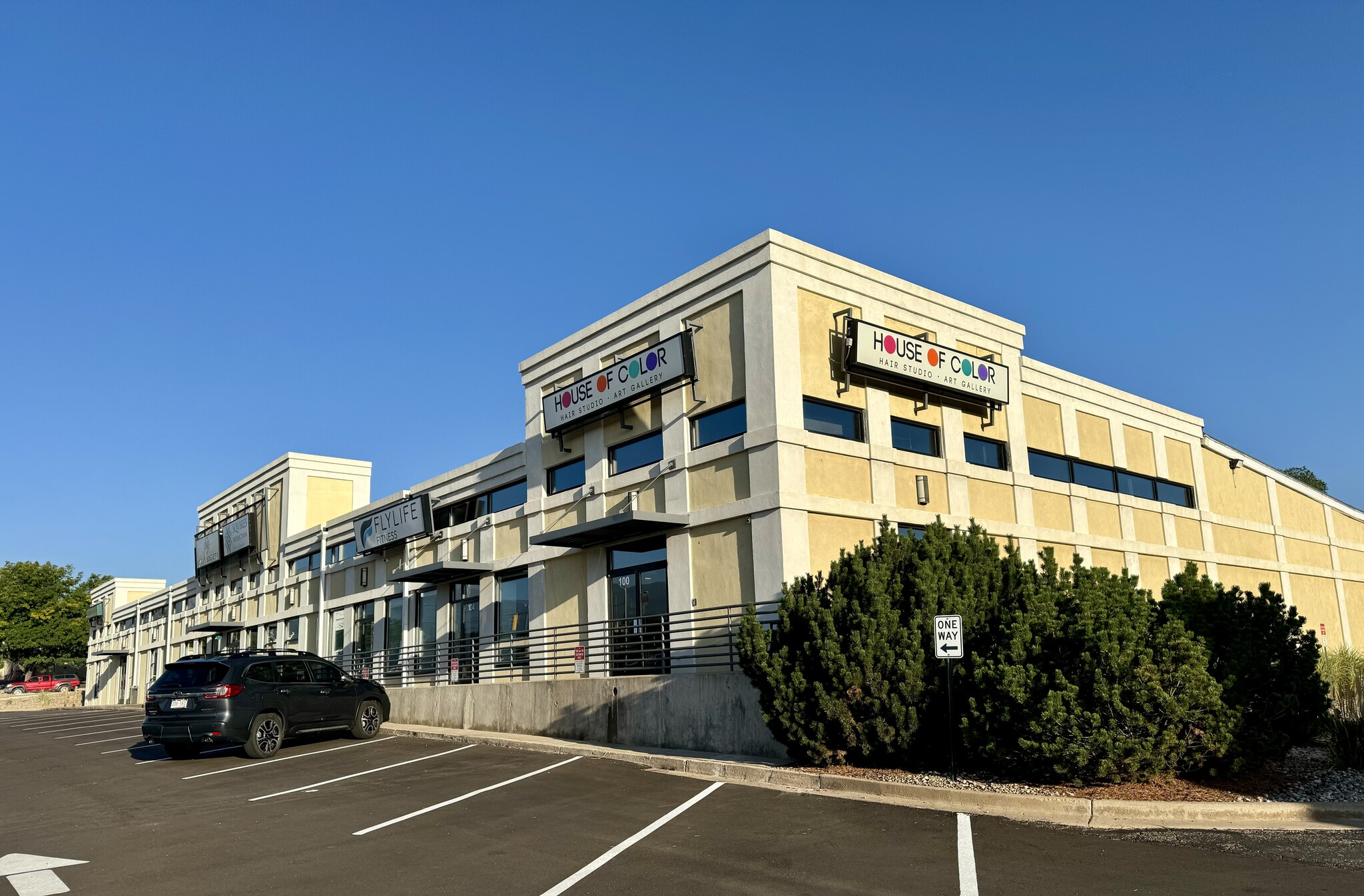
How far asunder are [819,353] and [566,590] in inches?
324

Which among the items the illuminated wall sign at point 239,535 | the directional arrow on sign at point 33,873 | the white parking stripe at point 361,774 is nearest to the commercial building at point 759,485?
the white parking stripe at point 361,774

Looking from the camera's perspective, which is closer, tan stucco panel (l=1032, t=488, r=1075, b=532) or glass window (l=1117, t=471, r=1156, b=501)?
tan stucco panel (l=1032, t=488, r=1075, b=532)

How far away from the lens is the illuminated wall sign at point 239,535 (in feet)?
139

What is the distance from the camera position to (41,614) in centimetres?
7700

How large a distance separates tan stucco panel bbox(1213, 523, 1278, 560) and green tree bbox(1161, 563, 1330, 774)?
1770cm

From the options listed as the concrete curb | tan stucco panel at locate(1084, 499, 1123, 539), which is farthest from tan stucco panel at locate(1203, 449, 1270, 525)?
the concrete curb

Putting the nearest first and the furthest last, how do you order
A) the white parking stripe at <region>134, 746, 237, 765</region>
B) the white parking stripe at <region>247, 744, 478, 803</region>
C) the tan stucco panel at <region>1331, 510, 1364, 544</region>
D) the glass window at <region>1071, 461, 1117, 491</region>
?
the white parking stripe at <region>247, 744, 478, 803</region>
the white parking stripe at <region>134, 746, 237, 765</region>
the glass window at <region>1071, 461, 1117, 491</region>
the tan stucco panel at <region>1331, 510, 1364, 544</region>

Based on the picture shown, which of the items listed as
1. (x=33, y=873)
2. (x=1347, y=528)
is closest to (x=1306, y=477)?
(x=1347, y=528)

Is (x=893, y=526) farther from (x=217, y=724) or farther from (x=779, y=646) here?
(x=217, y=724)

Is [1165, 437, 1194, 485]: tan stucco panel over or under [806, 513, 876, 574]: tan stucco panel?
over

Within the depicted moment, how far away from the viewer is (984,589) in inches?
571

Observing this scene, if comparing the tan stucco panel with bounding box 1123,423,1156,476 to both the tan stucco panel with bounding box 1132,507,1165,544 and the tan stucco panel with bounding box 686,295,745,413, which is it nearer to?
the tan stucco panel with bounding box 1132,507,1165,544

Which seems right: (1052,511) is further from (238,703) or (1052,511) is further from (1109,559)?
(238,703)

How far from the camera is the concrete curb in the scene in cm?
1035
